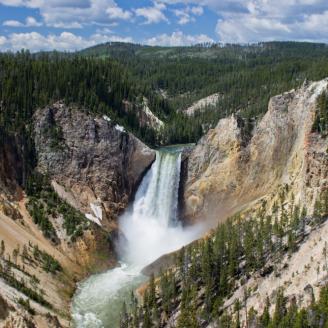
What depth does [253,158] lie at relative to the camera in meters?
76.4

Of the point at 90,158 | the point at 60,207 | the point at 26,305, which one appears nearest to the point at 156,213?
the point at 90,158

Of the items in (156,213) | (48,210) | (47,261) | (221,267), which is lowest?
(47,261)

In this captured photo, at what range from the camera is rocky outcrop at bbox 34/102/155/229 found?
8444 centimetres

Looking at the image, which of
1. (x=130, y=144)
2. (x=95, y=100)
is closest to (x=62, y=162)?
(x=130, y=144)

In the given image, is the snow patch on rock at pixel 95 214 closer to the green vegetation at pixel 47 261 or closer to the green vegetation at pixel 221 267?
the green vegetation at pixel 47 261

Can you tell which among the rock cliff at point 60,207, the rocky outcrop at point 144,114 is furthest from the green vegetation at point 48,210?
the rocky outcrop at point 144,114

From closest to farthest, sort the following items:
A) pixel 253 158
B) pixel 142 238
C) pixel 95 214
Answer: pixel 253 158, pixel 95 214, pixel 142 238

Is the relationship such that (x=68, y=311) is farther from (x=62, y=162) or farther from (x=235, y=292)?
(x=62, y=162)

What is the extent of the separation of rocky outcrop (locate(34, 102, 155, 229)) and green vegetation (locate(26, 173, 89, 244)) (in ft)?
9.59

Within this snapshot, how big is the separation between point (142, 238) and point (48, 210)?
16173 millimetres

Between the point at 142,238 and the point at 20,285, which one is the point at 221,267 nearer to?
the point at 20,285

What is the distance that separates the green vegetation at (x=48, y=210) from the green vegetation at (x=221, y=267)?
1950 cm

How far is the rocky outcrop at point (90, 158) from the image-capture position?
8444cm

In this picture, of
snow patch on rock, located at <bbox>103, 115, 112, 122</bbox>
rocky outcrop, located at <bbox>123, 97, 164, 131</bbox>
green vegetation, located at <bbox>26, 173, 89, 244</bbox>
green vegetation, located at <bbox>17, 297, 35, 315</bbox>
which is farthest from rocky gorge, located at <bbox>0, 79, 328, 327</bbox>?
rocky outcrop, located at <bbox>123, 97, 164, 131</bbox>
